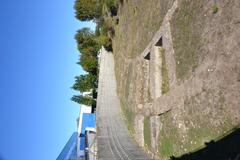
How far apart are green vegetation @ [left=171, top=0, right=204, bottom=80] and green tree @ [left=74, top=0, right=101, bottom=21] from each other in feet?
72.1

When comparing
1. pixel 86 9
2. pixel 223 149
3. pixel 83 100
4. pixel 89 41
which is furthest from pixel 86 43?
pixel 223 149

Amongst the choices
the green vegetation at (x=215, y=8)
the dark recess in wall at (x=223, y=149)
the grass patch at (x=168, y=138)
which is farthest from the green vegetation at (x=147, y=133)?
the green vegetation at (x=215, y=8)

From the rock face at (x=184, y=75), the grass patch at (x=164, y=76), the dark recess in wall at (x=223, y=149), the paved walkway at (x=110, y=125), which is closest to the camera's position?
the dark recess in wall at (x=223, y=149)

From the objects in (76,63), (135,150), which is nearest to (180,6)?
(135,150)

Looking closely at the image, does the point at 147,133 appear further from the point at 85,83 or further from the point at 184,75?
the point at 85,83

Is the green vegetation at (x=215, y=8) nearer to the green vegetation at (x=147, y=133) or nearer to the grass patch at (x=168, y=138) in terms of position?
the grass patch at (x=168, y=138)

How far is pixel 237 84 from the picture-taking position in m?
9.91

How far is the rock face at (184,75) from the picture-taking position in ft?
34.7

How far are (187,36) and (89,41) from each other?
919 inches

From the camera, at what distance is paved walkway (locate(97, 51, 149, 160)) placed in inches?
792

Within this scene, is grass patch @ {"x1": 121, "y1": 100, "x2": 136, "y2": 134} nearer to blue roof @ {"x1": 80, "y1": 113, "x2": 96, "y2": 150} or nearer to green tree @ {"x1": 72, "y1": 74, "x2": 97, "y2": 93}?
green tree @ {"x1": 72, "y1": 74, "x2": 97, "y2": 93}

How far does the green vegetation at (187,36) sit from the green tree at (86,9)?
21963 millimetres

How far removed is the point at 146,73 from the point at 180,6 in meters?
6.51

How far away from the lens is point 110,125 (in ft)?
81.8
